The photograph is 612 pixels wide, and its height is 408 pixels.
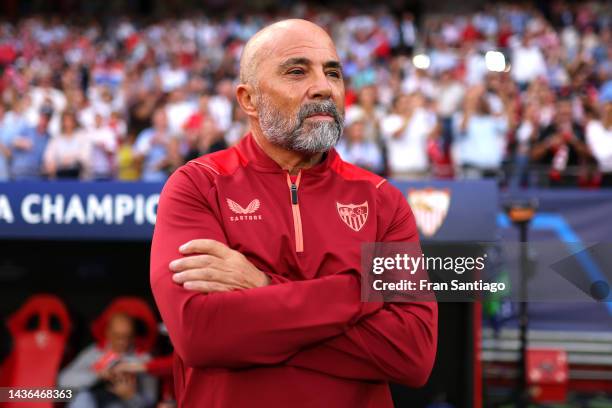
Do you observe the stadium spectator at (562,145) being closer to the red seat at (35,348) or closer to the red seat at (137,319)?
the red seat at (137,319)

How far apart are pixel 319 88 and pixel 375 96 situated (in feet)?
27.4

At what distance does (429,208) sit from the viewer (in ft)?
17.1

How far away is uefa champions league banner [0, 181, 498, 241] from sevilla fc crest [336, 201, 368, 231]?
2535 millimetres

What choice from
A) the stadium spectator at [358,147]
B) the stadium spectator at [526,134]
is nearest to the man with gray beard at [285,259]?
the stadium spectator at [526,134]

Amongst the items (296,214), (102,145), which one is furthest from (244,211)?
(102,145)

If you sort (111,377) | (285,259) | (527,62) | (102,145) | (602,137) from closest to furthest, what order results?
(285,259)
(111,377)
(602,137)
(102,145)
(527,62)

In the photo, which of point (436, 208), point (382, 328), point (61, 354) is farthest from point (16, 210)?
point (382, 328)

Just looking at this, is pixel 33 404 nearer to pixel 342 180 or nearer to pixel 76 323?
pixel 76 323

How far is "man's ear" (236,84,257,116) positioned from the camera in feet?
9.31

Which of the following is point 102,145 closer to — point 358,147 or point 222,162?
point 358,147

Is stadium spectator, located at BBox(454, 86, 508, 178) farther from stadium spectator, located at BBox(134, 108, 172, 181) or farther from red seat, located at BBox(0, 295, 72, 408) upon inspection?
red seat, located at BBox(0, 295, 72, 408)

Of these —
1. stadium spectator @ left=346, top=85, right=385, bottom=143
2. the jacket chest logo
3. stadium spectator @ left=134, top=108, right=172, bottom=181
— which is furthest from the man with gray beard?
stadium spectator @ left=346, top=85, right=385, bottom=143

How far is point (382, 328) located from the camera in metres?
2.50

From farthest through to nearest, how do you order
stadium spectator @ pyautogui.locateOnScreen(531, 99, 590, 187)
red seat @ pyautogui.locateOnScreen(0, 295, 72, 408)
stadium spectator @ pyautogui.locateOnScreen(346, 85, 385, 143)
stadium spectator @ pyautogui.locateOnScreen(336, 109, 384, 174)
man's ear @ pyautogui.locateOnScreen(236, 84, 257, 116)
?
stadium spectator @ pyautogui.locateOnScreen(346, 85, 385, 143)
stadium spectator @ pyautogui.locateOnScreen(336, 109, 384, 174)
stadium spectator @ pyautogui.locateOnScreen(531, 99, 590, 187)
red seat @ pyautogui.locateOnScreen(0, 295, 72, 408)
man's ear @ pyautogui.locateOnScreen(236, 84, 257, 116)
